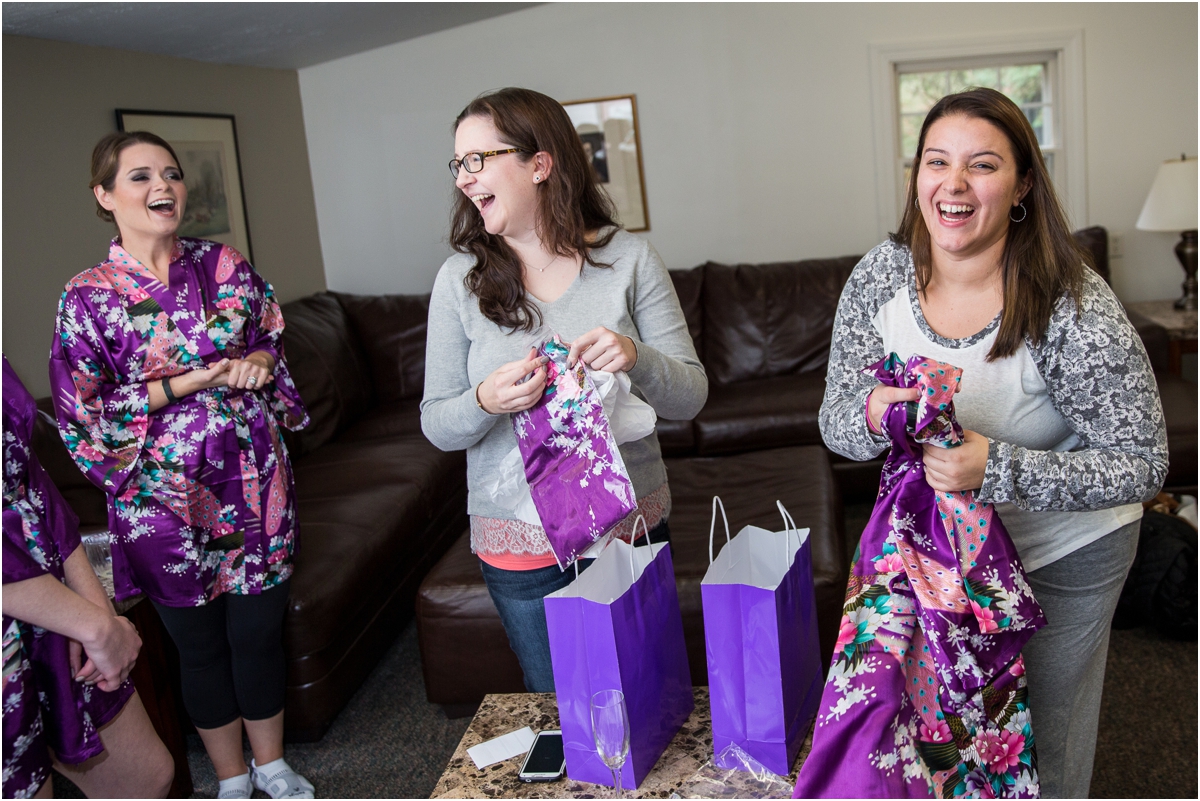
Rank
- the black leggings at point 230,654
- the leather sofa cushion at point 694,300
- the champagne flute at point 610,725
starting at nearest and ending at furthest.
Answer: the champagne flute at point 610,725 < the black leggings at point 230,654 < the leather sofa cushion at point 694,300

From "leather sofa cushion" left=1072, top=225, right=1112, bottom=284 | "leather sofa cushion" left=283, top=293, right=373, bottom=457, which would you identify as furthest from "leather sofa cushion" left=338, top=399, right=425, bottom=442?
"leather sofa cushion" left=1072, top=225, right=1112, bottom=284

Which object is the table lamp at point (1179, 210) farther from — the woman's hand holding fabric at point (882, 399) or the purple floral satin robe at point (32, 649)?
the purple floral satin robe at point (32, 649)

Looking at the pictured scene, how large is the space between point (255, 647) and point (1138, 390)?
73.2 inches

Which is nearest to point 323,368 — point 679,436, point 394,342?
point 394,342

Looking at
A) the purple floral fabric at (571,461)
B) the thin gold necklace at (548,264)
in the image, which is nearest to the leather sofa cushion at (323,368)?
the thin gold necklace at (548,264)

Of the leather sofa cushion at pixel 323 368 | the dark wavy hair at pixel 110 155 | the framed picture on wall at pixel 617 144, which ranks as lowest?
the leather sofa cushion at pixel 323 368

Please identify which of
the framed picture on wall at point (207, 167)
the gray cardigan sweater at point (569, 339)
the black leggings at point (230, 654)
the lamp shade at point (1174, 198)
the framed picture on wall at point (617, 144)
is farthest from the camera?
the framed picture on wall at point (617, 144)

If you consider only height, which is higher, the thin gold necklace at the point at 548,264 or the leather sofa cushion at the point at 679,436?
the thin gold necklace at the point at 548,264

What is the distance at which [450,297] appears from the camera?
1515mm

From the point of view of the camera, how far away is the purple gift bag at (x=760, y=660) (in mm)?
1209

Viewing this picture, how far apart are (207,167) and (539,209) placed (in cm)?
287

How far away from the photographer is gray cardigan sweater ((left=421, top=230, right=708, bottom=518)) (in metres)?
1.49

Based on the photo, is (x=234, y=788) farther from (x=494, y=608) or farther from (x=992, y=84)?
(x=992, y=84)

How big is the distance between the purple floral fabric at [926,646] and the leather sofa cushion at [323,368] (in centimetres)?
270
